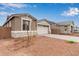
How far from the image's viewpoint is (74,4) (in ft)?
24.2

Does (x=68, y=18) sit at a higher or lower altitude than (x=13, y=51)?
higher

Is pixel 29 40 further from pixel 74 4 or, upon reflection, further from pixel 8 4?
pixel 74 4

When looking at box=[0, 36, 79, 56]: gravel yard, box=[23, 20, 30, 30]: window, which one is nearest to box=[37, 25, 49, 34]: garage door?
box=[23, 20, 30, 30]: window

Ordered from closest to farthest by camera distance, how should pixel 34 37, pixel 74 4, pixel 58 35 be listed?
1. pixel 74 4
2. pixel 34 37
3. pixel 58 35

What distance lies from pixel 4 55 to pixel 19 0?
2471 millimetres

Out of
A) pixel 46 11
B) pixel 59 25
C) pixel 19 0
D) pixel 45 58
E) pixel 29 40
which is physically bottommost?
pixel 45 58

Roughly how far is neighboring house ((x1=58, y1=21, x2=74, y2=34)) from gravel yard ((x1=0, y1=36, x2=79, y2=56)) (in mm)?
759

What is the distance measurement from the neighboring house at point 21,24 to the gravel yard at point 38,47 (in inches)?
19.5

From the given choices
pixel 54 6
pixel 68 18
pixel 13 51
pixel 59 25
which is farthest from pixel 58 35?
pixel 13 51

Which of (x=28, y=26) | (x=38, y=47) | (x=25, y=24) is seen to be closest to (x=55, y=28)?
(x=28, y=26)

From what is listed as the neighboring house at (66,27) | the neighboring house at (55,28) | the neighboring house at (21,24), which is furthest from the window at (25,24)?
the neighboring house at (66,27)

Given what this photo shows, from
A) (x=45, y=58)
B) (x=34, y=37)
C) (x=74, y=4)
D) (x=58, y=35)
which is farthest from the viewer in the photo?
(x=58, y=35)

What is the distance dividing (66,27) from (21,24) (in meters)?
2.35

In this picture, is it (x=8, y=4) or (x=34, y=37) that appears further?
(x=34, y=37)
